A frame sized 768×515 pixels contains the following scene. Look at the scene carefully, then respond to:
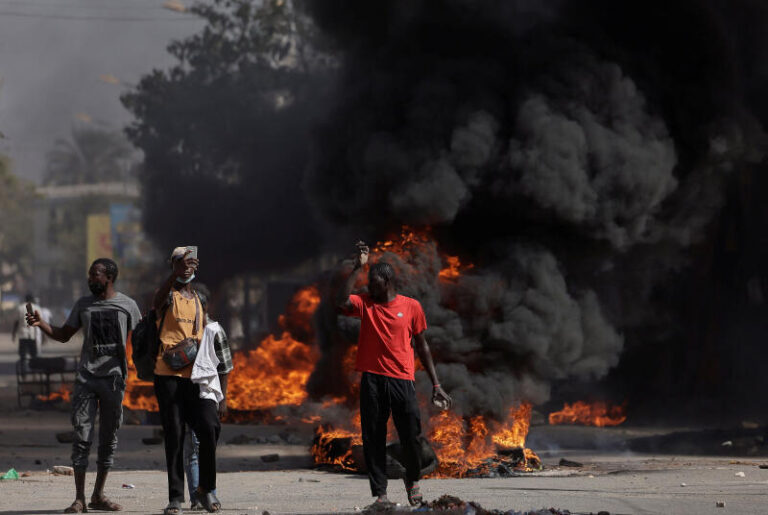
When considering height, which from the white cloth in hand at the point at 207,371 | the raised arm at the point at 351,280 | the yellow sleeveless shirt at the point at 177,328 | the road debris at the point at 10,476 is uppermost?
the raised arm at the point at 351,280

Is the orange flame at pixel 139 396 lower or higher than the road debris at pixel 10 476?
higher

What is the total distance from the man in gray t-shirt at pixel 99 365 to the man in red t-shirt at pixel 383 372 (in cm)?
158

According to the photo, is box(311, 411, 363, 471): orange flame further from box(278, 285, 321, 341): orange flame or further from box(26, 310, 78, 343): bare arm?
box(278, 285, 321, 341): orange flame

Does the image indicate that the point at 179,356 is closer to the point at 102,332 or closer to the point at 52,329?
the point at 102,332

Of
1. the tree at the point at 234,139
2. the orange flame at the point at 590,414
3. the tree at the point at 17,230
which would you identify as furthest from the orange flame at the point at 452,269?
the tree at the point at 17,230

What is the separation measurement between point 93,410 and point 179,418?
659mm

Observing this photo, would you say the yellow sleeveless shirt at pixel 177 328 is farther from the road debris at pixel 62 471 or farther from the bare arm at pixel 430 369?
the road debris at pixel 62 471

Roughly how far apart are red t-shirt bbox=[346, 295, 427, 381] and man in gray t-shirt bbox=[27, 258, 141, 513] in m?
1.58

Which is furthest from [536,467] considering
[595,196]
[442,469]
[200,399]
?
[200,399]

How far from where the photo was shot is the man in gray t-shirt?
8234 millimetres

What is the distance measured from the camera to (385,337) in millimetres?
8305

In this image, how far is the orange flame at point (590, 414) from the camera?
787 inches

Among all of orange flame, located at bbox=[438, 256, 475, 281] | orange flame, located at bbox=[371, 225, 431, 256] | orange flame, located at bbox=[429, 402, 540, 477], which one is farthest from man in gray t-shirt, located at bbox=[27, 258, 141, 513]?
orange flame, located at bbox=[438, 256, 475, 281]

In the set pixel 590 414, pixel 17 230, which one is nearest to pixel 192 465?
pixel 590 414
